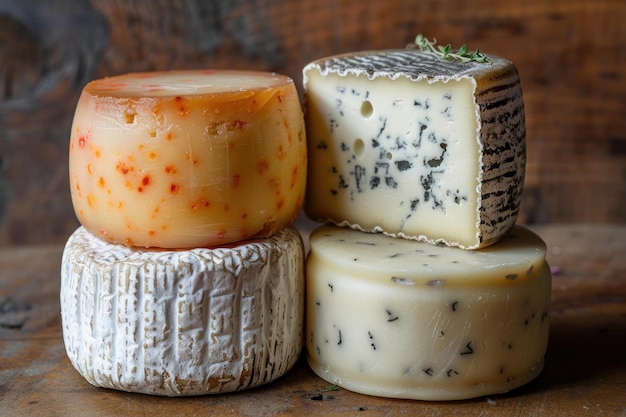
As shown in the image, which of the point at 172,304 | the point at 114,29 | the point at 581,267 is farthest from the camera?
the point at 114,29

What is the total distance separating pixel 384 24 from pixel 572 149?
65 centimetres

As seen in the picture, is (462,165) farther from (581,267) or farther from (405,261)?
(581,267)

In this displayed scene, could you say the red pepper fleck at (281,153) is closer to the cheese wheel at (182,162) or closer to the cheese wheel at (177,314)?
the cheese wheel at (182,162)

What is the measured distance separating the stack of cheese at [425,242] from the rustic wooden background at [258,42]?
2.92 ft

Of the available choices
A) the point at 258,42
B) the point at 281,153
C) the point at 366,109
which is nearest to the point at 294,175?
the point at 281,153

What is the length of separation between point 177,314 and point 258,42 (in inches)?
47.9

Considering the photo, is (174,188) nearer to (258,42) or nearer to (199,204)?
(199,204)

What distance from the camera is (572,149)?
8.41 ft

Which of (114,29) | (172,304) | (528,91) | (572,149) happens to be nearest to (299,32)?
(114,29)

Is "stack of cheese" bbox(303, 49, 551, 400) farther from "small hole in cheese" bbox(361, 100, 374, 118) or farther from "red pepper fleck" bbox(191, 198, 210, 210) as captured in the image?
"red pepper fleck" bbox(191, 198, 210, 210)

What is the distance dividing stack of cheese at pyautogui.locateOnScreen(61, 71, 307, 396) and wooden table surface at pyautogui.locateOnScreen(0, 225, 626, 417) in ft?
0.14

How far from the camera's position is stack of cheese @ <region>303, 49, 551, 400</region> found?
144 cm

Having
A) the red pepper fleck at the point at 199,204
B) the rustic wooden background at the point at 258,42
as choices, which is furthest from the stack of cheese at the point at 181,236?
the rustic wooden background at the point at 258,42

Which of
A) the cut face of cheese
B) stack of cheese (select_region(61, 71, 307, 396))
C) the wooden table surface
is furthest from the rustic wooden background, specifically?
stack of cheese (select_region(61, 71, 307, 396))
